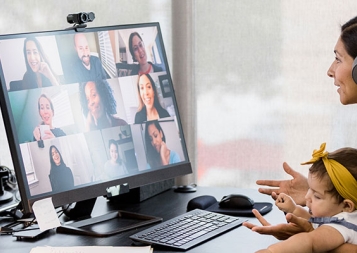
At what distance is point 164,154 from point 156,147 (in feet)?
0.13

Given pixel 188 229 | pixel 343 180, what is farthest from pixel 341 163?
pixel 188 229

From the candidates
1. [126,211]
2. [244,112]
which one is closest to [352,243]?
[126,211]

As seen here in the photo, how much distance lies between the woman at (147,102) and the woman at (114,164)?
Answer: 0.39 feet

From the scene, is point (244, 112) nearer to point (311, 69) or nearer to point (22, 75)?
point (311, 69)

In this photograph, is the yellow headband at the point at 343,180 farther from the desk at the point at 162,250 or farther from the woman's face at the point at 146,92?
the woman's face at the point at 146,92

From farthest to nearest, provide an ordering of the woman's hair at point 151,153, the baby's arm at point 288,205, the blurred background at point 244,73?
the blurred background at point 244,73 < the woman's hair at point 151,153 < the baby's arm at point 288,205

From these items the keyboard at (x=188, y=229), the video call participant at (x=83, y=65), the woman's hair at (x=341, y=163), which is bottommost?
the keyboard at (x=188, y=229)

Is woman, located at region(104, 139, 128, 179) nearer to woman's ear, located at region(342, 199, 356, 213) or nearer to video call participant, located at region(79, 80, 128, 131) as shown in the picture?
video call participant, located at region(79, 80, 128, 131)

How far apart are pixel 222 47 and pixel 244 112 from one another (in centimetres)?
25

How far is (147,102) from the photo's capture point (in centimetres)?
204

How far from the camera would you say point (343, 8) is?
235cm

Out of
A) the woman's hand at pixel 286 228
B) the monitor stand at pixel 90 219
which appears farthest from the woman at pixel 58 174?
the woman's hand at pixel 286 228

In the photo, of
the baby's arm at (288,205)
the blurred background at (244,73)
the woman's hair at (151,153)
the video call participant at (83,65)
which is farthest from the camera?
the blurred background at (244,73)

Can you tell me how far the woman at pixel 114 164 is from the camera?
1.90 metres
